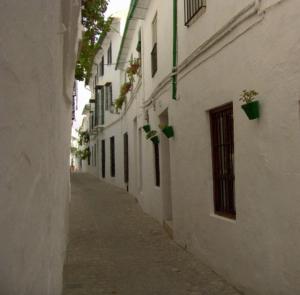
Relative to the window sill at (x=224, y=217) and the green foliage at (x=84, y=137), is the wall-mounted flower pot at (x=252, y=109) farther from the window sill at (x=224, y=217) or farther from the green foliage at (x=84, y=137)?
the green foliage at (x=84, y=137)

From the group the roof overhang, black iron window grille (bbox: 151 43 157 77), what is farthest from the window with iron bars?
black iron window grille (bbox: 151 43 157 77)

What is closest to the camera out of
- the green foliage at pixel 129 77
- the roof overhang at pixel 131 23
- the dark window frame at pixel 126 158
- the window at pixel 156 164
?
the window at pixel 156 164

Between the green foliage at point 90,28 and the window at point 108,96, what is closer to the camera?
the green foliage at point 90,28

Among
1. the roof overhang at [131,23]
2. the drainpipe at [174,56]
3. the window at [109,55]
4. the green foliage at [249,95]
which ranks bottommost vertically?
the green foliage at [249,95]

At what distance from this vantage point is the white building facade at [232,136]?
421 centimetres

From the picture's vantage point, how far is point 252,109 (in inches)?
183

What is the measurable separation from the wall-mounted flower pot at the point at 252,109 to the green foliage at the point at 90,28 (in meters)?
3.12

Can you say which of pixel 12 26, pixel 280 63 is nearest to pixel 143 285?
pixel 280 63

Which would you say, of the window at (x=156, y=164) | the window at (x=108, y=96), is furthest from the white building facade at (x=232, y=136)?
the window at (x=108, y=96)

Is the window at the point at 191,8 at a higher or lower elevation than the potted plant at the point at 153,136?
higher

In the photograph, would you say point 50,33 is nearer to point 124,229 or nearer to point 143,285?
point 143,285

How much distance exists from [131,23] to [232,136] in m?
8.36

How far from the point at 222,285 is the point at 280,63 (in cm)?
280

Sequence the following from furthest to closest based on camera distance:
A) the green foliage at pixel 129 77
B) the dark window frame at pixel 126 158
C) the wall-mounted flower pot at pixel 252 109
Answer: the dark window frame at pixel 126 158 < the green foliage at pixel 129 77 < the wall-mounted flower pot at pixel 252 109
